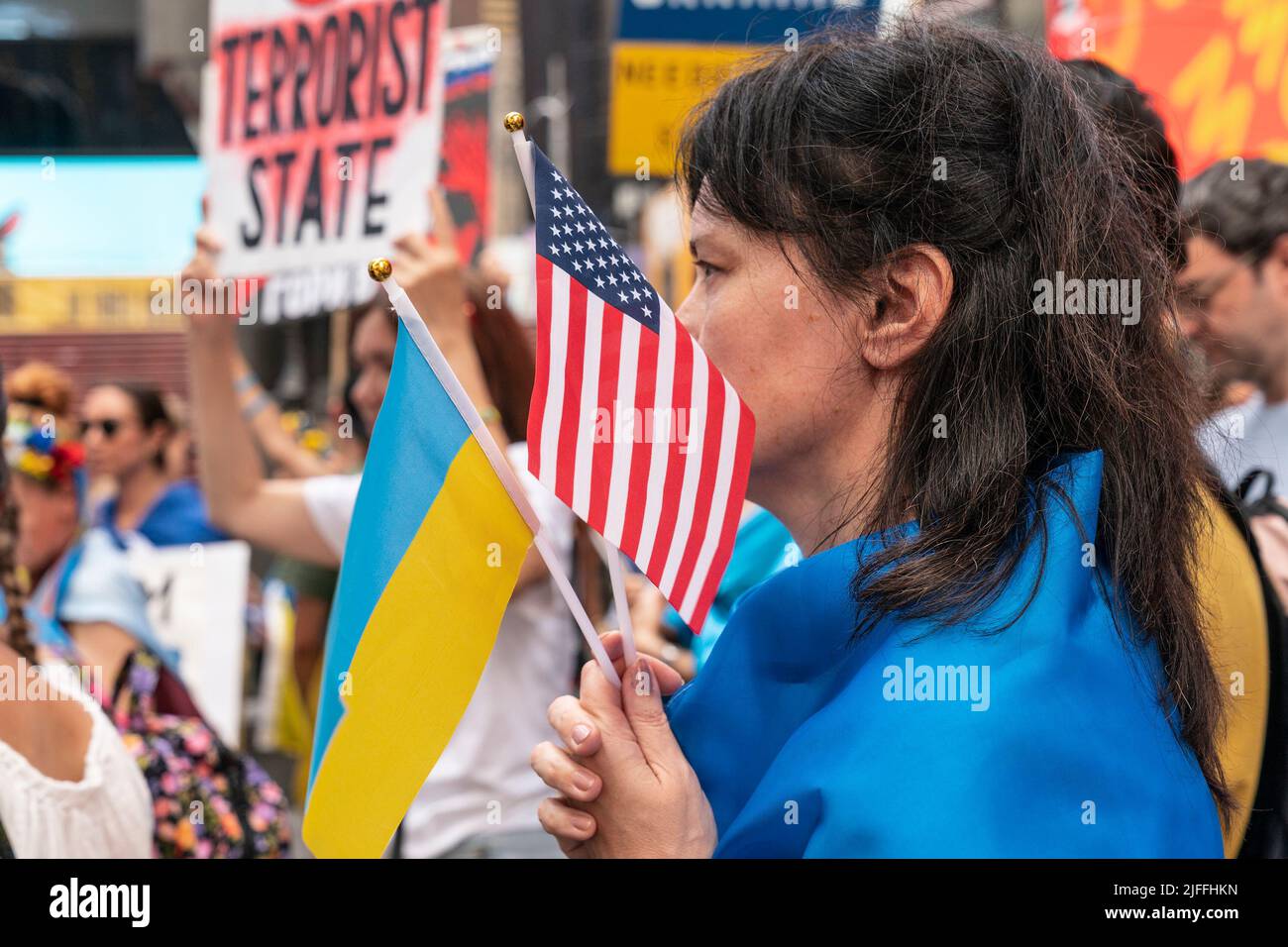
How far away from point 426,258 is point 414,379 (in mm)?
2046

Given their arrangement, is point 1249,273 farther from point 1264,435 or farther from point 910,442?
point 910,442

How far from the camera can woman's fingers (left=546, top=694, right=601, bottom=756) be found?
1.75m

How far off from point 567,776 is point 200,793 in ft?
5.94

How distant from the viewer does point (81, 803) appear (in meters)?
2.36

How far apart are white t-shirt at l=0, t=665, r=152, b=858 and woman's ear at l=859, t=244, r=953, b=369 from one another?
142 cm

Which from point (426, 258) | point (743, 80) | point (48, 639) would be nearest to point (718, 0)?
point (426, 258)

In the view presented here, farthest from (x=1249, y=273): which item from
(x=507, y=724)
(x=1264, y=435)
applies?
(x=507, y=724)

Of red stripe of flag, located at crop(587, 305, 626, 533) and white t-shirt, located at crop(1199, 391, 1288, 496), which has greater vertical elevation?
red stripe of flag, located at crop(587, 305, 626, 533)

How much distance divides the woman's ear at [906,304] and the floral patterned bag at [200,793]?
76.3 inches

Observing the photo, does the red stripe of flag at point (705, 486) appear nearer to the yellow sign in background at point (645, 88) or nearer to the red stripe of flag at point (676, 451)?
the red stripe of flag at point (676, 451)

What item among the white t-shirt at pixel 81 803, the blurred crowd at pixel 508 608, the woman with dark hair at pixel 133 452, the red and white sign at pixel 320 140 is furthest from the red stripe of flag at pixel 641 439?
the woman with dark hair at pixel 133 452

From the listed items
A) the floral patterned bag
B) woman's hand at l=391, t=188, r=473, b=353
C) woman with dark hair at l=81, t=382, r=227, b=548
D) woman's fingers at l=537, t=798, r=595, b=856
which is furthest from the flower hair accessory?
woman's fingers at l=537, t=798, r=595, b=856

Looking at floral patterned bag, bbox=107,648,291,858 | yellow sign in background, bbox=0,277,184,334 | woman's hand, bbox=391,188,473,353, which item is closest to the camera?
floral patterned bag, bbox=107,648,291,858

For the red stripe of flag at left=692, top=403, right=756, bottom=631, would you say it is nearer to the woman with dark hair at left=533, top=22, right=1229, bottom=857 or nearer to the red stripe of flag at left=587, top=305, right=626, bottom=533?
the woman with dark hair at left=533, top=22, right=1229, bottom=857
